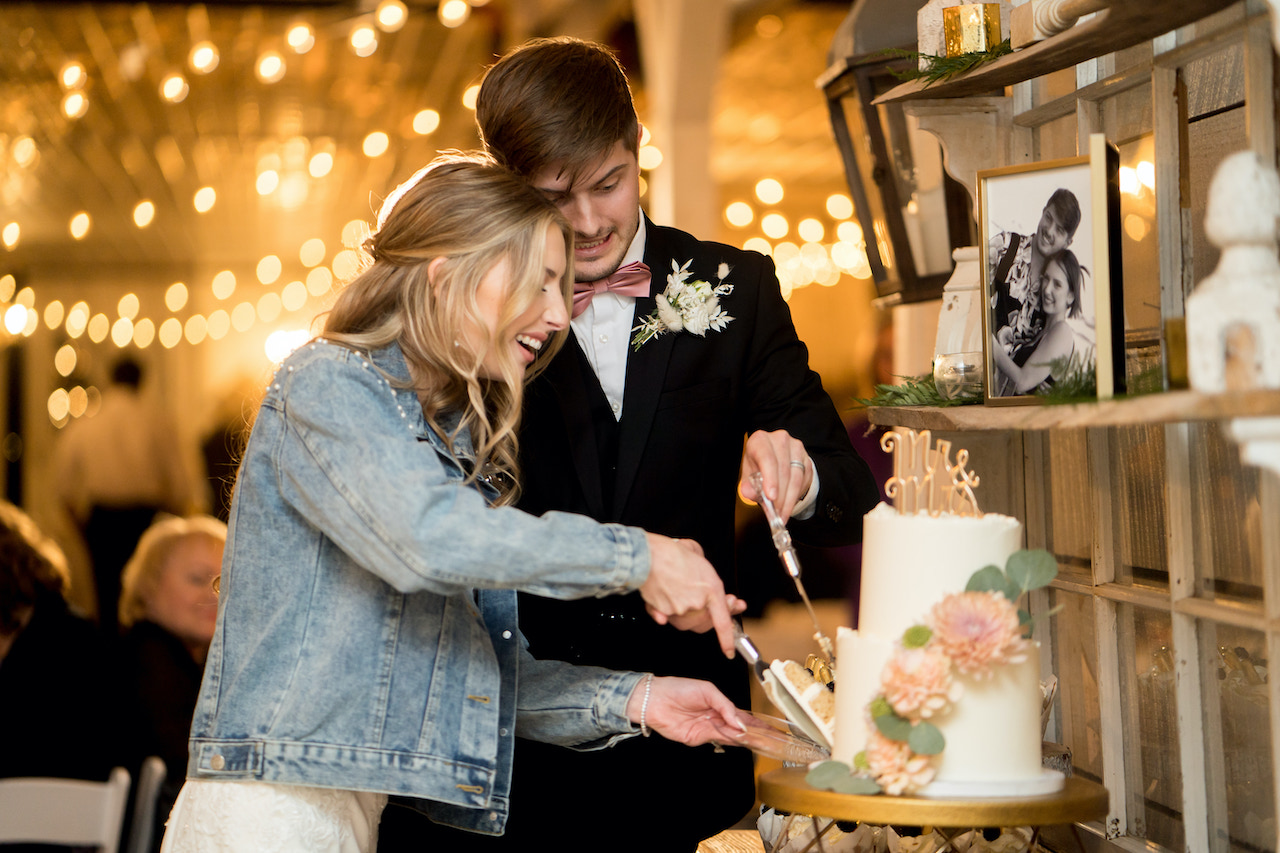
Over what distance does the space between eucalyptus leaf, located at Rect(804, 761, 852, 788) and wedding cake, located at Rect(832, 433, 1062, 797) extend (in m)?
0.02

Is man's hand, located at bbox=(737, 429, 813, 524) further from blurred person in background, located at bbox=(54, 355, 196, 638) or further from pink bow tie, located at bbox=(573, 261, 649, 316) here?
blurred person in background, located at bbox=(54, 355, 196, 638)

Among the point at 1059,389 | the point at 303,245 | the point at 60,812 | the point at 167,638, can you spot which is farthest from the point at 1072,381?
the point at 303,245

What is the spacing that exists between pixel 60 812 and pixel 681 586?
185 centimetres

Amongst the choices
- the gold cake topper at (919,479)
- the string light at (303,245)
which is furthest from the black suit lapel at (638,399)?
the string light at (303,245)

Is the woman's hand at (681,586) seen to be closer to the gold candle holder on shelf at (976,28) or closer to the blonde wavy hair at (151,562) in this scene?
the gold candle holder on shelf at (976,28)

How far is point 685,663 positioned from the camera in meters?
1.98

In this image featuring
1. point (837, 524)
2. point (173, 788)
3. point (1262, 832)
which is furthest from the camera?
point (173, 788)

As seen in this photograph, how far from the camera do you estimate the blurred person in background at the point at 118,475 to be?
646cm

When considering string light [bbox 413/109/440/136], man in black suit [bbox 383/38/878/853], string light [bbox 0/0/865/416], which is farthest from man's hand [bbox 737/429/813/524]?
string light [bbox 413/109/440/136]

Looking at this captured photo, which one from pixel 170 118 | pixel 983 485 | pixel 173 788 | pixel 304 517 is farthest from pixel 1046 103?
pixel 170 118

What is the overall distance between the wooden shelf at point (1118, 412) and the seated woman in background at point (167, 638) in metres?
2.06

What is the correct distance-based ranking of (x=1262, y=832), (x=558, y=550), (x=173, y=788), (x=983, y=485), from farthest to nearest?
(x=173, y=788) → (x=983, y=485) → (x=1262, y=832) → (x=558, y=550)

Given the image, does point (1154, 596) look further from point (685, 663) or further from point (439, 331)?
point (439, 331)

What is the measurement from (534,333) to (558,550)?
0.35 m
